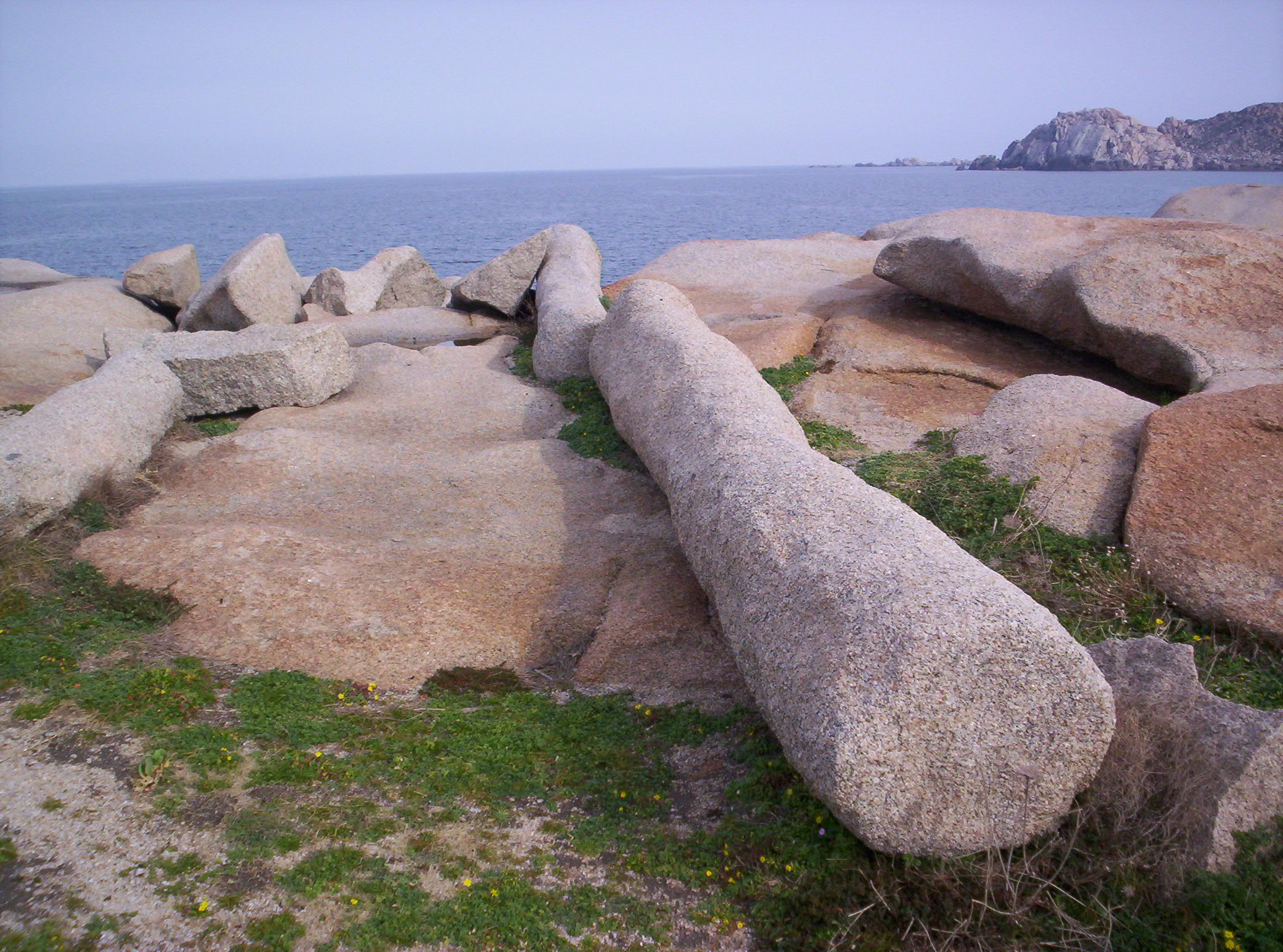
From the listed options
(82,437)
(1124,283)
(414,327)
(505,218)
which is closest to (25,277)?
(414,327)

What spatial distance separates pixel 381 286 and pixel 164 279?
3946 mm

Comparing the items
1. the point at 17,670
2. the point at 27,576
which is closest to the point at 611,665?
the point at 17,670

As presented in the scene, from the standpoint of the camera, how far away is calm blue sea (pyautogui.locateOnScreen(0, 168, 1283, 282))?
41750mm

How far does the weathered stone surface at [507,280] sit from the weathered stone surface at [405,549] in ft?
16.7

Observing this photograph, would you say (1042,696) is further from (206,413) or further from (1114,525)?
(206,413)

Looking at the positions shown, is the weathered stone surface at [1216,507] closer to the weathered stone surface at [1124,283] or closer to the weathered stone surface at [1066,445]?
the weathered stone surface at [1066,445]

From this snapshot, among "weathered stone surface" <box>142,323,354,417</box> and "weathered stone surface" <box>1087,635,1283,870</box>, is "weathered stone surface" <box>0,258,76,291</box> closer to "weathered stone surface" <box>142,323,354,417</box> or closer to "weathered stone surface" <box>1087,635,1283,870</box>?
"weathered stone surface" <box>142,323,354,417</box>

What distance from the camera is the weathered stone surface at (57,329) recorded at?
12859mm

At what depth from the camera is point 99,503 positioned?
8078mm

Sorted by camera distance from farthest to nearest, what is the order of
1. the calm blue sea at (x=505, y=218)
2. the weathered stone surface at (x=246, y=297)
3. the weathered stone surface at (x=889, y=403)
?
1. the calm blue sea at (x=505, y=218)
2. the weathered stone surface at (x=246, y=297)
3. the weathered stone surface at (x=889, y=403)

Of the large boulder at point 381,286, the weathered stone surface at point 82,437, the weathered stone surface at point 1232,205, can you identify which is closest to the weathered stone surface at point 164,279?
the large boulder at point 381,286

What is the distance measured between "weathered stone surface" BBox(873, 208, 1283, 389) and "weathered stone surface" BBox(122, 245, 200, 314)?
12.9 meters

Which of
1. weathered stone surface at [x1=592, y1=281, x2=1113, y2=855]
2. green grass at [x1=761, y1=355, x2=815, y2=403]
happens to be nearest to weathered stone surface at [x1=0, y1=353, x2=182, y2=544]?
weathered stone surface at [x1=592, y1=281, x2=1113, y2=855]

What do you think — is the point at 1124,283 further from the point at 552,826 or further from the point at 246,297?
the point at 246,297
